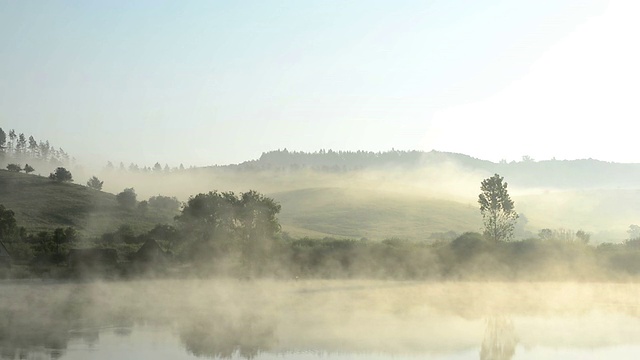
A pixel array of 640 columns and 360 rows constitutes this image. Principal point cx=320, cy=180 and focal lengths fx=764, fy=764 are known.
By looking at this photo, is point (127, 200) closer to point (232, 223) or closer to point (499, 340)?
point (232, 223)

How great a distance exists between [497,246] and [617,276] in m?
12.8

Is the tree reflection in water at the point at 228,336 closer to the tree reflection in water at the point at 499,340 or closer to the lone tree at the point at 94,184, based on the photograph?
the tree reflection in water at the point at 499,340

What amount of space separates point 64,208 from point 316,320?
9022 centimetres

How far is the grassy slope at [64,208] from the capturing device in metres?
119

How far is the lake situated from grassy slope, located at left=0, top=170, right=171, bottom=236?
4803cm

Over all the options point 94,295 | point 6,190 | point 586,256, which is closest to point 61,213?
point 6,190

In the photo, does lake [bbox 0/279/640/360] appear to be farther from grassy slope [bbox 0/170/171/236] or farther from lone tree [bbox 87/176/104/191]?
lone tree [bbox 87/176/104/191]

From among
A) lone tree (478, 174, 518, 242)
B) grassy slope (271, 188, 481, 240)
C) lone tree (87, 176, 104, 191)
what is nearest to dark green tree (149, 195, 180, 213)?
lone tree (87, 176, 104, 191)

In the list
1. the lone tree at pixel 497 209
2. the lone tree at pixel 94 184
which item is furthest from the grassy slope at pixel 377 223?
the lone tree at pixel 497 209

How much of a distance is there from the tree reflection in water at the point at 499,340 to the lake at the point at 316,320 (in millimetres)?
63

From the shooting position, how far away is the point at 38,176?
153875 millimetres

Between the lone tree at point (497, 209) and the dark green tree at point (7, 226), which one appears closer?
the dark green tree at point (7, 226)

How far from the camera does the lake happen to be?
3681 centimetres

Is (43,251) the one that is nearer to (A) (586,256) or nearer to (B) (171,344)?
(B) (171,344)
